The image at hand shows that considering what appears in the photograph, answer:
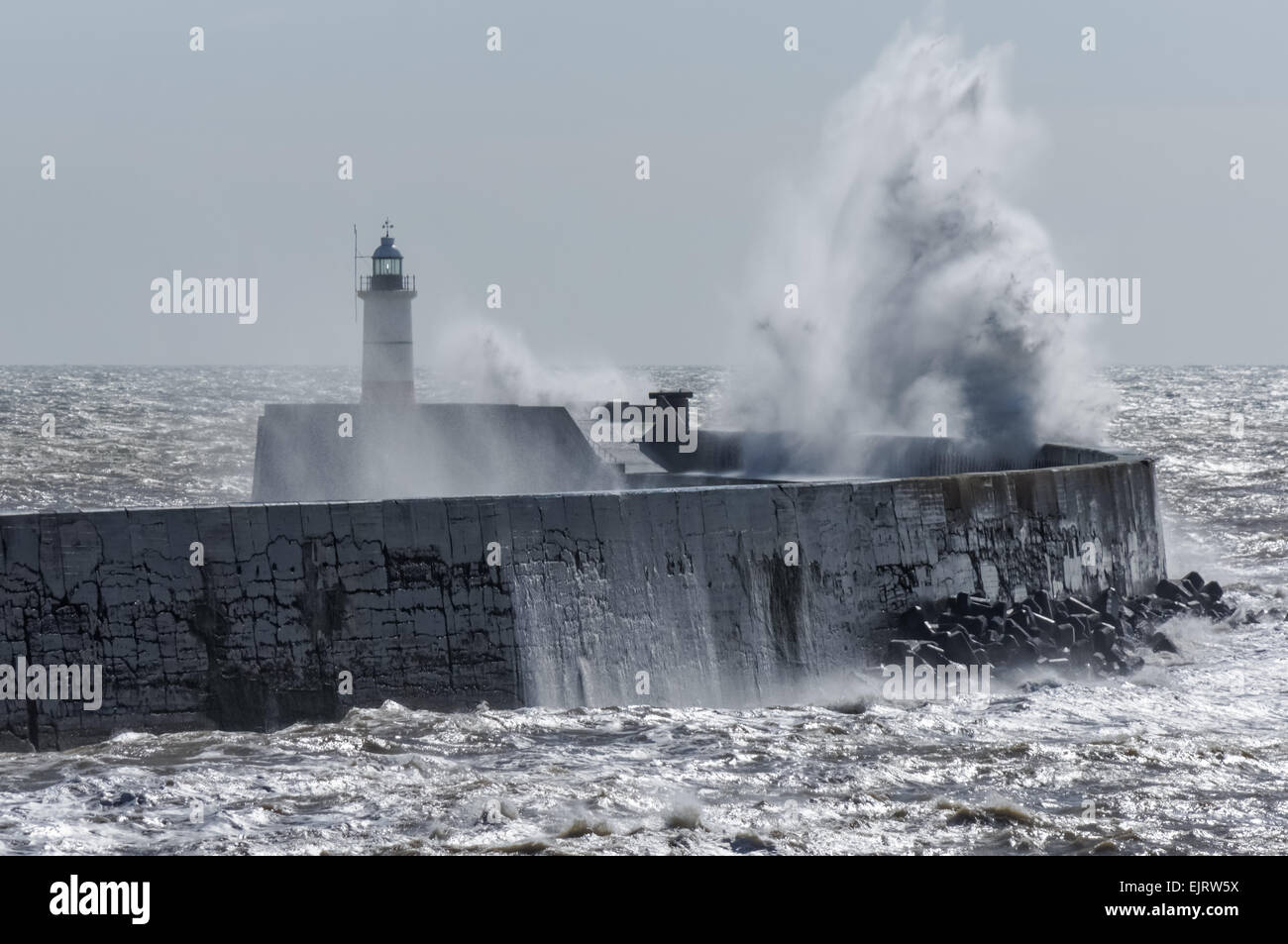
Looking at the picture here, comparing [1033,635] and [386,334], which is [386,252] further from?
[1033,635]

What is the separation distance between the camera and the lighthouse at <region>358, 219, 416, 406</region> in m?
20.4

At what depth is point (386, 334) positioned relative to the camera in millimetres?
20453

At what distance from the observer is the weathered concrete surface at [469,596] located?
27.5 feet

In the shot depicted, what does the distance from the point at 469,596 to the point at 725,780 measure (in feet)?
7.05

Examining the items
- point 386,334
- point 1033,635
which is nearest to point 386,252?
point 386,334

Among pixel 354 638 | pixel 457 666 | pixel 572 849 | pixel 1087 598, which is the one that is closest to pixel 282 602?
pixel 354 638

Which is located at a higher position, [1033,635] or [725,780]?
[1033,635]

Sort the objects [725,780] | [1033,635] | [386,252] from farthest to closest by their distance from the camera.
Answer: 1. [386,252]
2. [1033,635]
3. [725,780]

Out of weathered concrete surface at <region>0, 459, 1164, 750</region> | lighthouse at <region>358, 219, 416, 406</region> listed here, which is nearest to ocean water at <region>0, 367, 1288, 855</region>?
weathered concrete surface at <region>0, 459, 1164, 750</region>

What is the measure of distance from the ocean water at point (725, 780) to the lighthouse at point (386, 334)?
1137cm

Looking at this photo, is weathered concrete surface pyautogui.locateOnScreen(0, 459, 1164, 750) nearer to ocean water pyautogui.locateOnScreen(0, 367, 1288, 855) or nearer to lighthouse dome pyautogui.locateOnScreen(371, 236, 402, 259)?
ocean water pyautogui.locateOnScreen(0, 367, 1288, 855)

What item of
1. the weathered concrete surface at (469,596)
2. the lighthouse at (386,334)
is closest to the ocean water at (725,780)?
the weathered concrete surface at (469,596)

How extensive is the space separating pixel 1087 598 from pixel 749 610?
382 centimetres

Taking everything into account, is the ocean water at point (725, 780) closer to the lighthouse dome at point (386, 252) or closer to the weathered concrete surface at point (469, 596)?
the weathered concrete surface at point (469, 596)
